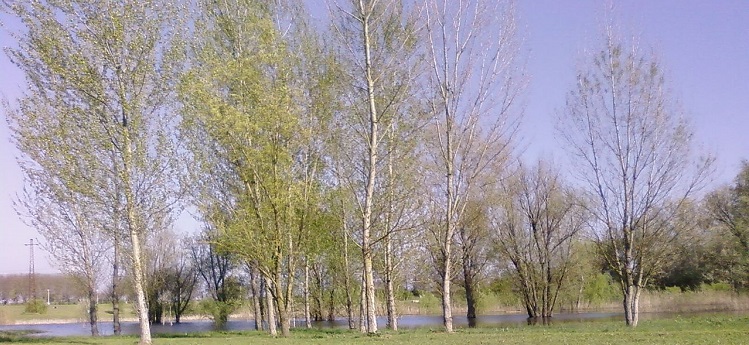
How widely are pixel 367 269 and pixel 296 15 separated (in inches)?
501

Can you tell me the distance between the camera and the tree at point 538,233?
140 feet

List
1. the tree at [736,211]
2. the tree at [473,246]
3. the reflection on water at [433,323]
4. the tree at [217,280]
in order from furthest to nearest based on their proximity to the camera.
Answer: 1. the tree at [217,280]
2. the tree at [736,211]
3. the tree at [473,246]
4. the reflection on water at [433,323]

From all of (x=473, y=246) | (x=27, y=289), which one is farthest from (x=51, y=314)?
(x=473, y=246)

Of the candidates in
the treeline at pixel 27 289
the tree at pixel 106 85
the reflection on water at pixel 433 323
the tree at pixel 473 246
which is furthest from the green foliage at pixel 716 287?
the treeline at pixel 27 289

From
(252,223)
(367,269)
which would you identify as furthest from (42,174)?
(367,269)

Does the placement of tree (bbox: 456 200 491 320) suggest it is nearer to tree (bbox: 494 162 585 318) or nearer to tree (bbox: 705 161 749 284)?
tree (bbox: 494 162 585 318)

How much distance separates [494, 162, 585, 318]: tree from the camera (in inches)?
1682

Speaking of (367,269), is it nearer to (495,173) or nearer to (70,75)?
(70,75)

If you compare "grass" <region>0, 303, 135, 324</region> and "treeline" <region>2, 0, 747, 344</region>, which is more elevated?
"treeline" <region>2, 0, 747, 344</region>

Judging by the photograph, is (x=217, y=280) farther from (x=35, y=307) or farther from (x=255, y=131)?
(x=255, y=131)

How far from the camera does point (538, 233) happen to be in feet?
144

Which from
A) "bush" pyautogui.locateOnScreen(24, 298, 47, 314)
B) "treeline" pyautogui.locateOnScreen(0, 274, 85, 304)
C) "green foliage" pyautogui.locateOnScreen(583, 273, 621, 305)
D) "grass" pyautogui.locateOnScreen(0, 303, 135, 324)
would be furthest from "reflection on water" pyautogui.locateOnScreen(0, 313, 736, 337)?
"treeline" pyautogui.locateOnScreen(0, 274, 85, 304)

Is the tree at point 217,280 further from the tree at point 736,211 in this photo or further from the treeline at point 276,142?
the tree at point 736,211

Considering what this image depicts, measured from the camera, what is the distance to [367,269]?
20.6 metres
